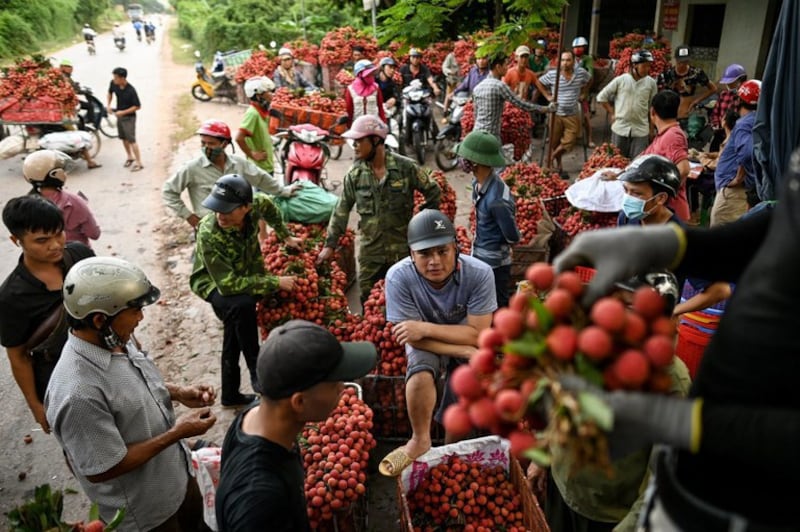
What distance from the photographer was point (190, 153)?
12.3 meters

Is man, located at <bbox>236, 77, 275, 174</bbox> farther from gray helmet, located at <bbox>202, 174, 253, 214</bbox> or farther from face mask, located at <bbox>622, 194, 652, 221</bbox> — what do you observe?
face mask, located at <bbox>622, 194, 652, 221</bbox>

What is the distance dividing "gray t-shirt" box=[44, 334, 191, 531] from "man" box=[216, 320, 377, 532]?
638mm

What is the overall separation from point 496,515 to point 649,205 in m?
2.07

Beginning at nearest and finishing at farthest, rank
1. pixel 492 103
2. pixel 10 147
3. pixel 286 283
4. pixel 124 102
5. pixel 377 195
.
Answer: pixel 286 283 → pixel 377 195 → pixel 492 103 → pixel 124 102 → pixel 10 147

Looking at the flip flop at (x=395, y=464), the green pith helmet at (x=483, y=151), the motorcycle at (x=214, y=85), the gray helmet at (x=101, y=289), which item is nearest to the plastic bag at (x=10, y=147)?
the motorcycle at (x=214, y=85)

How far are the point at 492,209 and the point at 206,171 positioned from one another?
2841 mm

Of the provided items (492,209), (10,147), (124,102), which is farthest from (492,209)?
(10,147)

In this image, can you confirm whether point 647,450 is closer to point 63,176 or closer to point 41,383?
point 41,383

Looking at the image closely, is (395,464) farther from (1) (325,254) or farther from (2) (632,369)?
(2) (632,369)

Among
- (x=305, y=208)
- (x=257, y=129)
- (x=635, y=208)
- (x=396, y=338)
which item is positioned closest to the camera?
(x=396, y=338)

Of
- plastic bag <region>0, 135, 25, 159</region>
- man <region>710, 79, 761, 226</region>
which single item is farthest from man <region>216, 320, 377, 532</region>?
plastic bag <region>0, 135, 25, 159</region>

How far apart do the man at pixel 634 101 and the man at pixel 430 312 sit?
5.50 metres

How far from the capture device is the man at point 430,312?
10.7 feet

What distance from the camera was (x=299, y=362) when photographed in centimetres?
193
